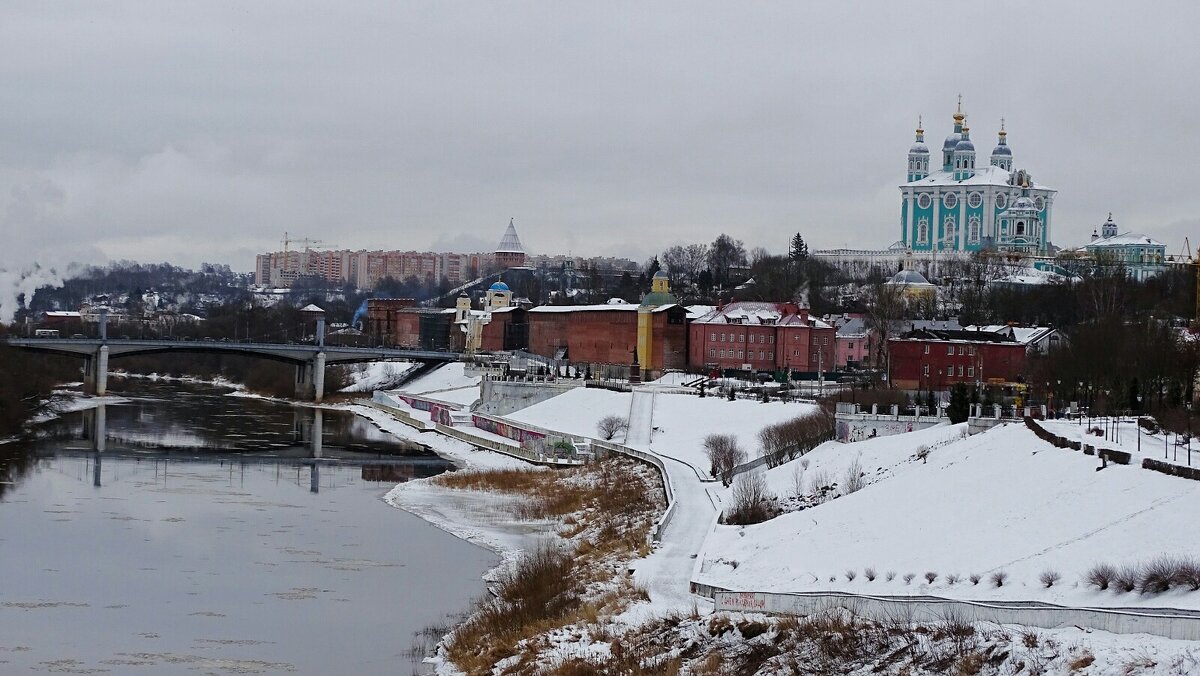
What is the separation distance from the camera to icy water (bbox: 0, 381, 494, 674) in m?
26.4

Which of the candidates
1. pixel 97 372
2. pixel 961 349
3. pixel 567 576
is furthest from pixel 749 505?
pixel 97 372

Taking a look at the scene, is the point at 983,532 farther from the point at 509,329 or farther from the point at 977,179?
the point at 977,179

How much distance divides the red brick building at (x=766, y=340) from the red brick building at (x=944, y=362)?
18.9m

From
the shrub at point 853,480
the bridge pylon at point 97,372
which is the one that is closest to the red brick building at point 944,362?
the shrub at point 853,480

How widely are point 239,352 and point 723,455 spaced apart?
56393 mm

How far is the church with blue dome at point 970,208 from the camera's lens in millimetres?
152500

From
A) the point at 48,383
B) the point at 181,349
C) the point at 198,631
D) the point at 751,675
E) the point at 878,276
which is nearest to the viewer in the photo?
the point at 751,675

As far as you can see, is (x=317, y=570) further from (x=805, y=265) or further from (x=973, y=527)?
(x=805, y=265)

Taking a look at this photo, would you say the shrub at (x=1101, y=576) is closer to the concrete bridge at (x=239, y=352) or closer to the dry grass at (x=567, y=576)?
the dry grass at (x=567, y=576)

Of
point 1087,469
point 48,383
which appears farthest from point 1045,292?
point 1087,469

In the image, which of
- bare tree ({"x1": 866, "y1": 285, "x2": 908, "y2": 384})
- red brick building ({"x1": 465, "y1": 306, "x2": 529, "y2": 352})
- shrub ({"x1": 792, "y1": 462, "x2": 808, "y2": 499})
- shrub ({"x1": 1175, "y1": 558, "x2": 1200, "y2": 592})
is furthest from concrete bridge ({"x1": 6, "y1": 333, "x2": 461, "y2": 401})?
shrub ({"x1": 1175, "y1": 558, "x2": 1200, "y2": 592})

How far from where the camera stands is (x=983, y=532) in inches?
1027

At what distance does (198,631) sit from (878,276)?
112 meters

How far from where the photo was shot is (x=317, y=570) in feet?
112
